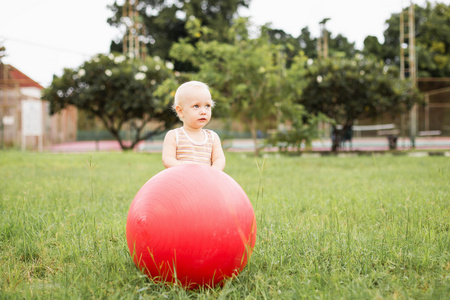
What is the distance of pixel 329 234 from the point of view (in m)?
3.40

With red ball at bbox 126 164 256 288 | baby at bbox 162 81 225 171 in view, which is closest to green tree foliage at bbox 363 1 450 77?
baby at bbox 162 81 225 171

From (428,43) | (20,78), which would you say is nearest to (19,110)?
(20,78)

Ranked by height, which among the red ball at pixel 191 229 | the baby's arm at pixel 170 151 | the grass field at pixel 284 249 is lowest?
the grass field at pixel 284 249

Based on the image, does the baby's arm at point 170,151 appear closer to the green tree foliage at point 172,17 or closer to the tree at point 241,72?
the tree at point 241,72

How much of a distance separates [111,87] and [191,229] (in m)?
16.4

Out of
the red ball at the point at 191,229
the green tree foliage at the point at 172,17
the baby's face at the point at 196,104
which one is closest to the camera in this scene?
the red ball at the point at 191,229

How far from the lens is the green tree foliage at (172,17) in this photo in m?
32.7

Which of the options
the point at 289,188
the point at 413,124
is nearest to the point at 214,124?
the point at 413,124

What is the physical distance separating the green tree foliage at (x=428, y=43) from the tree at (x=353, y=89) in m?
27.8

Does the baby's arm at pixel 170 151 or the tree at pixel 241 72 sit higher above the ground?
the tree at pixel 241 72

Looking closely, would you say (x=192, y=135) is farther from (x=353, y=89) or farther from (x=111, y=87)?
(x=111, y=87)

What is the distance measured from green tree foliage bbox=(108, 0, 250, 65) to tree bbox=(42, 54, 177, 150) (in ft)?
48.4

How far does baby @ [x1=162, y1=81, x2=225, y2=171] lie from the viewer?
9.59 ft

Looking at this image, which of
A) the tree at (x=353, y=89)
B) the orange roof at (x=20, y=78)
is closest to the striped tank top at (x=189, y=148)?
the tree at (x=353, y=89)
